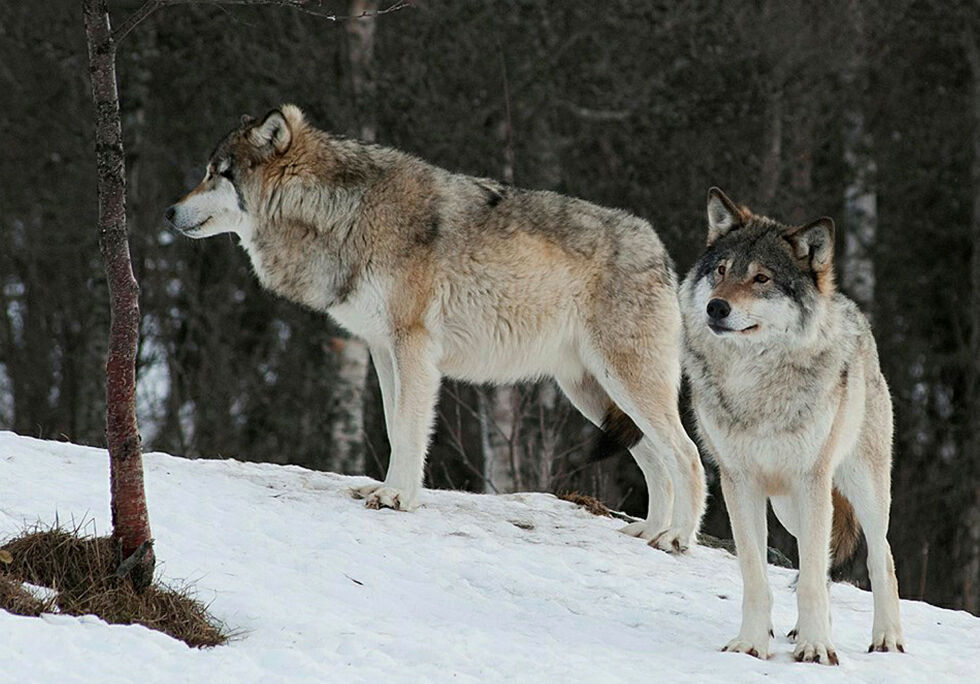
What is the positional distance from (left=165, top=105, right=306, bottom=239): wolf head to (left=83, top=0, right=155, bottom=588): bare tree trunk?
2674 mm

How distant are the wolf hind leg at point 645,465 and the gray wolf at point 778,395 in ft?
6.34

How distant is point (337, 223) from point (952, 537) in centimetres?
1365

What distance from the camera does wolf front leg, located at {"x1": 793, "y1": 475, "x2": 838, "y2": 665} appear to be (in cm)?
553

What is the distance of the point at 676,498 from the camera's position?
778 centimetres

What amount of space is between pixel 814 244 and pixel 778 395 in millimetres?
670

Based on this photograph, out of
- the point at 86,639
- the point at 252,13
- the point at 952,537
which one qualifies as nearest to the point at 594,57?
the point at 252,13

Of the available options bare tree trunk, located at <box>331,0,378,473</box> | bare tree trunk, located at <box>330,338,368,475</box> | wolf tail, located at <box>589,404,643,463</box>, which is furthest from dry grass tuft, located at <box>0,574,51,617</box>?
bare tree trunk, located at <box>330,338,368,475</box>

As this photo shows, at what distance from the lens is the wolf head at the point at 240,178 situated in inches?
317

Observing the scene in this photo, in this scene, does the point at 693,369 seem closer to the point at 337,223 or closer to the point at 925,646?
the point at 925,646

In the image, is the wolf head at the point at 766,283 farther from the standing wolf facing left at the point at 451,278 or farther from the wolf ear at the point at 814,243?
the standing wolf facing left at the point at 451,278

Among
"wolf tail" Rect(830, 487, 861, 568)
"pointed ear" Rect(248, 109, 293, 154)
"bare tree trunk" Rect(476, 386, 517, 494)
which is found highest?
"pointed ear" Rect(248, 109, 293, 154)

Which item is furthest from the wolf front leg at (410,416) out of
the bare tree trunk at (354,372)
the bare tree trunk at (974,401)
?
the bare tree trunk at (974,401)

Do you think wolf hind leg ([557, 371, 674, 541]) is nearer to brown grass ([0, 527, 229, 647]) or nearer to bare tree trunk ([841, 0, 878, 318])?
brown grass ([0, 527, 229, 647])

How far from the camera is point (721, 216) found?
19.8ft
